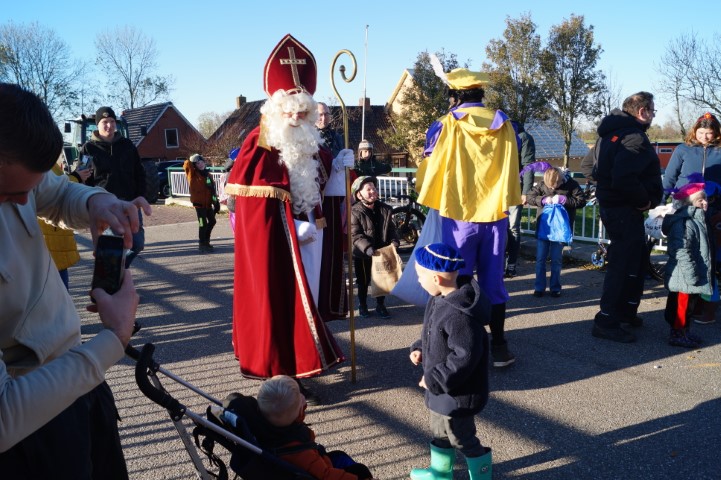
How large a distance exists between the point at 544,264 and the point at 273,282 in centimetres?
379

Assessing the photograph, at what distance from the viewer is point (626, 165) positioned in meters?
4.80

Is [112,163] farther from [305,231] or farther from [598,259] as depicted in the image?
[598,259]

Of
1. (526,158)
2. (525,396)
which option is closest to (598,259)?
(526,158)

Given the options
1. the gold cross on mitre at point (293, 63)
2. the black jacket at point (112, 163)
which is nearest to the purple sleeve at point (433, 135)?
the gold cross on mitre at point (293, 63)

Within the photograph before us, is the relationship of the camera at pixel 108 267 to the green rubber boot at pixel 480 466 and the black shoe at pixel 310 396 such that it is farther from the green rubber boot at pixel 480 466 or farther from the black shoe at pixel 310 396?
the black shoe at pixel 310 396

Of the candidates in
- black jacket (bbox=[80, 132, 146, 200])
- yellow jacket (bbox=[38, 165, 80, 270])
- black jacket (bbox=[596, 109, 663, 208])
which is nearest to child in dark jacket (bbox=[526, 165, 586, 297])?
black jacket (bbox=[596, 109, 663, 208])

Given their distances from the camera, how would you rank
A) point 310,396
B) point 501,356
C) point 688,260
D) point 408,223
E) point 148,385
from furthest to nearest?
point 408,223, point 688,260, point 501,356, point 310,396, point 148,385

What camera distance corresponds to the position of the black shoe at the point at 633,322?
5320 mm

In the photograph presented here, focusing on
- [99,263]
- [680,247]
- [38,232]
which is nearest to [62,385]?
[99,263]

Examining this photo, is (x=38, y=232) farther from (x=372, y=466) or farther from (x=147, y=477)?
(x=372, y=466)

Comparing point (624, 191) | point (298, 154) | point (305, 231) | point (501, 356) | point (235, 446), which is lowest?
point (501, 356)

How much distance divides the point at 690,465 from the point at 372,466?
5.69 feet

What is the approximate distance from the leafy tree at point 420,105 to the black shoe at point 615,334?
1895 centimetres

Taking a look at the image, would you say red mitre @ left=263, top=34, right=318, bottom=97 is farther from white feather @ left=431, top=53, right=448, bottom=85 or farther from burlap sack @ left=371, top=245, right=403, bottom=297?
burlap sack @ left=371, top=245, right=403, bottom=297
